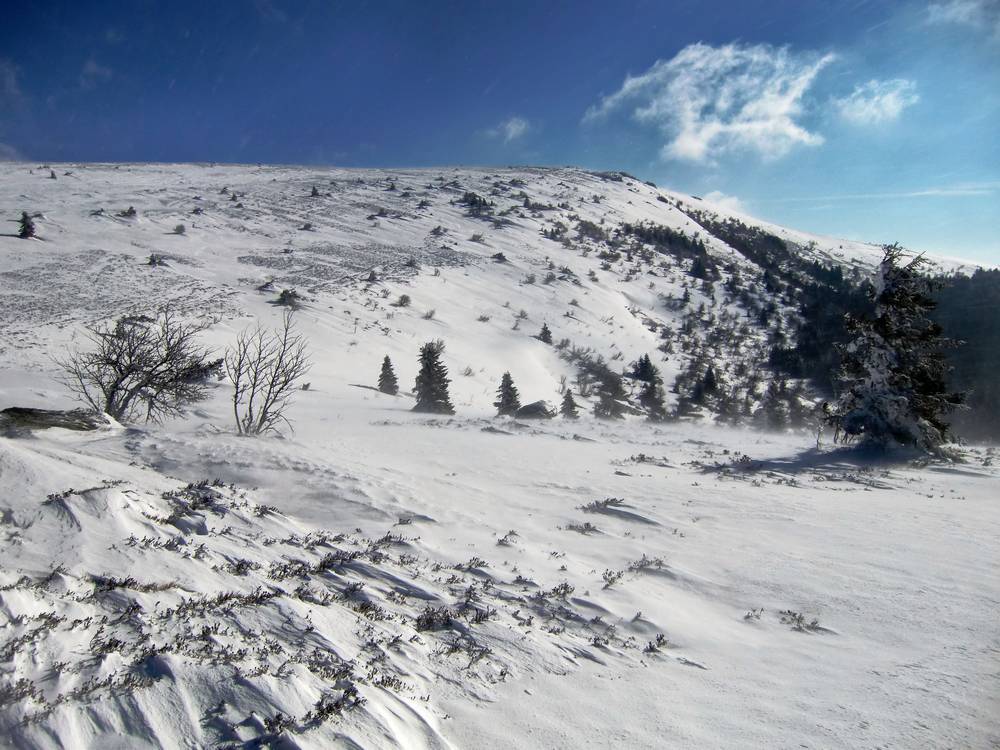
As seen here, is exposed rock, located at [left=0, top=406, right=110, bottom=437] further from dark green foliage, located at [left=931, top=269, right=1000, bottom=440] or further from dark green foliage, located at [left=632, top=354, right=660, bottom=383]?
dark green foliage, located at [left=632, top=354, right=660, bottom=383]

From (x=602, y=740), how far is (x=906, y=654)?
308 cm

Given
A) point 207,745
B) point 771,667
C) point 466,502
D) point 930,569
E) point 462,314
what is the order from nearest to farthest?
point 207,745 → point 771,667 → point 930,569 → point 466,502 → point 462,314

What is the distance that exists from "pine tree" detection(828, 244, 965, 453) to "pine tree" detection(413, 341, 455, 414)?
1646 centimetres

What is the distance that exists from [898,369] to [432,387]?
742 inches

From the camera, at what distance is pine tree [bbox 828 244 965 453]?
1522 centimetres

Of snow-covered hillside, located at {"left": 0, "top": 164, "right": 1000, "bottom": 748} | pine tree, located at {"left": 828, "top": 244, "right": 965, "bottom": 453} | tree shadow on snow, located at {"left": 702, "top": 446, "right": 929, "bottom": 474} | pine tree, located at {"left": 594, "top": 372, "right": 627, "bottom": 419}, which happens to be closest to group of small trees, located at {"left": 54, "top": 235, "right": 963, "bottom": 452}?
pine tree, located at {"left": 828, "top": 244, "right": 965, "bottom": 453}

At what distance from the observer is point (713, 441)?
18656 millimetres

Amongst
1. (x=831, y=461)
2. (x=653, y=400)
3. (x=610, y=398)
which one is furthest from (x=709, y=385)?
(x=831, y=461)

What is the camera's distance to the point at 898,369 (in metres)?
15.7

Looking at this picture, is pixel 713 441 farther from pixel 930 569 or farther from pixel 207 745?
pixel 207 745

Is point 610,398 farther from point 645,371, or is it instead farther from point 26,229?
point 26,229

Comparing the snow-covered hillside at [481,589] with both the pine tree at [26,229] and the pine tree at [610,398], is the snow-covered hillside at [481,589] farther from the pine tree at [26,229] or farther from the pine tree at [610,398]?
the pine tree at [26,229]

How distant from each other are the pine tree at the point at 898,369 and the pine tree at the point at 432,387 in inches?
648

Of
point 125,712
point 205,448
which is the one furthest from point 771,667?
point 205,448
